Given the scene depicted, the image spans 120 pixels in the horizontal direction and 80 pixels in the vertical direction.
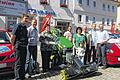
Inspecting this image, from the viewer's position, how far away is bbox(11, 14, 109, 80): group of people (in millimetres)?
7820

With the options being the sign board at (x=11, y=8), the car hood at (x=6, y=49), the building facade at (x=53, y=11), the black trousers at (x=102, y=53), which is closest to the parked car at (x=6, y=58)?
the car hood at (x=6, y=49)

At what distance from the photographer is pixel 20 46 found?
7.84 m

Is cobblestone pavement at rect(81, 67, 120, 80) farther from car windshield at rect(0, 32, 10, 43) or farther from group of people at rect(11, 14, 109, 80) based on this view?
car windshield at rect(0, 32, 10, 43)

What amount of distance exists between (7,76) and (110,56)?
176 inches

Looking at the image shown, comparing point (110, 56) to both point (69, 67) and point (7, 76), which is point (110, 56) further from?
point (7, 76)

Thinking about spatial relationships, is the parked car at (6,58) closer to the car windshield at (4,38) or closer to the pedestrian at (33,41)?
the car windshield at (4,38)

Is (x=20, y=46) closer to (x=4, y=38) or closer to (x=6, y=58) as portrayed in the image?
(x=6, y=58)

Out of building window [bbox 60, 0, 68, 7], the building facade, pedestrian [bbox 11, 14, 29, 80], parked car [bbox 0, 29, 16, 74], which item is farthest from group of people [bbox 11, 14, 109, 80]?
building window [bbox 60, 0, 68, 7]

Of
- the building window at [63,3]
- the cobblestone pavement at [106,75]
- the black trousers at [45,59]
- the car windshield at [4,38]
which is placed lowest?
the cobblestone pavement at [106,75]

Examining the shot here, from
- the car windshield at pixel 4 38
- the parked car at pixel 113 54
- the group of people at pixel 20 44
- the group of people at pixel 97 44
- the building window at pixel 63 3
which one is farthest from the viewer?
the building window at pixel 63 3

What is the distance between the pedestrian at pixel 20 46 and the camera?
25.6 ft

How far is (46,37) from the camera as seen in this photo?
9672 millimetres

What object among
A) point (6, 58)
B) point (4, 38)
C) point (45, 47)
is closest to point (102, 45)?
point (45, 47)

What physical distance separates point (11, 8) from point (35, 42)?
16.9 metres
